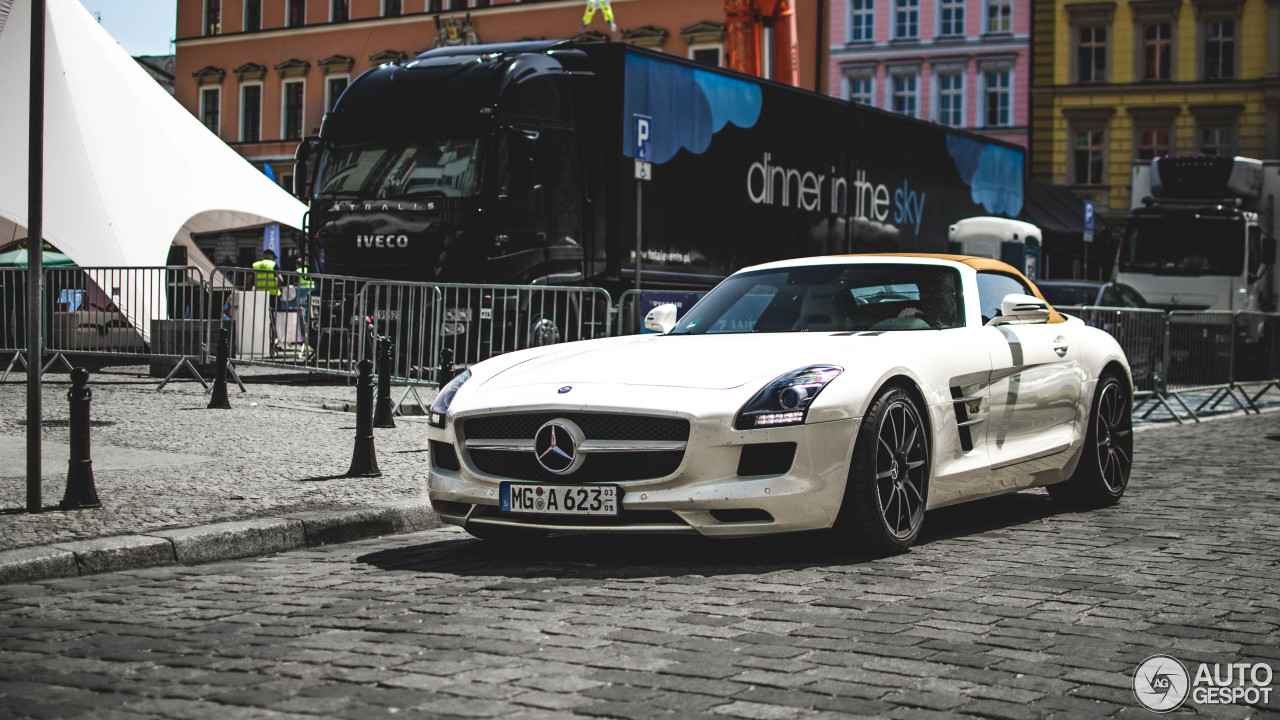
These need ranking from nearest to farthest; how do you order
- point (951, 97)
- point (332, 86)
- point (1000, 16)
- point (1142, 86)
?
point (1142, 86), point (1000, 16), point (951, 97), point (332, 86)

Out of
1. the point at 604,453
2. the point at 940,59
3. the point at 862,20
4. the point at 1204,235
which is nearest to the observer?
the point at 604,453

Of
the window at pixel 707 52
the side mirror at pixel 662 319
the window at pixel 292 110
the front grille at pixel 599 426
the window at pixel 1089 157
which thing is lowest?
the front grille at pixel 599 426

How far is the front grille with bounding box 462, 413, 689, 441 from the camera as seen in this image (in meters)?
5.73

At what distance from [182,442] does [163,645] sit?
5.49 meters

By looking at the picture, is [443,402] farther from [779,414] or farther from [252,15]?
[252,15]

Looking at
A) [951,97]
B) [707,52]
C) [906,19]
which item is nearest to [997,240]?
[707,52]

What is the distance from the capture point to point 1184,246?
2519cm

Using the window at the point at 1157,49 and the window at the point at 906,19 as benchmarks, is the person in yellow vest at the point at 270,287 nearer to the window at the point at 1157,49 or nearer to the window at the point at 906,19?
the window at the point at 906,19

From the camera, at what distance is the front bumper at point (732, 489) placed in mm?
5664

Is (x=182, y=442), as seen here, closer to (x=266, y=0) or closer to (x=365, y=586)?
(x=365, y=586)

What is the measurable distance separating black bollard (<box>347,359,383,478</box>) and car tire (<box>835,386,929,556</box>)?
341 cm

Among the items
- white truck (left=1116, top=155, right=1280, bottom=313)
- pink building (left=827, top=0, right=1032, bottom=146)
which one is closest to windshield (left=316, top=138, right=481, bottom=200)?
white truck (left=1116, top=155, right=1280, bottom=313)

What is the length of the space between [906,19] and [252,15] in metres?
24.2

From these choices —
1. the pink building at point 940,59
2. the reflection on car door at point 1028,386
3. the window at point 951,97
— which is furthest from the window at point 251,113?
the reflection on car door at point 1028,386
